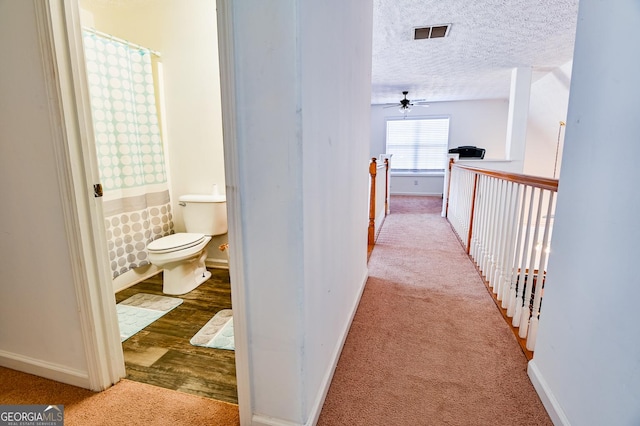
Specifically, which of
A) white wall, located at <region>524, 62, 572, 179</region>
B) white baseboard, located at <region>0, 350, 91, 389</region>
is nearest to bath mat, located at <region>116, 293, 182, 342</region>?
white baseboard, located at <region>0, 350, 91, 389</region>

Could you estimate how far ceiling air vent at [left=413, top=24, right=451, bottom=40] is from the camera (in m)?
3.18

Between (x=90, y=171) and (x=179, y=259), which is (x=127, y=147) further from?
(x=90, y=171)

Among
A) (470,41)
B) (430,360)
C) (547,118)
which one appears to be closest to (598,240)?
(430,360)

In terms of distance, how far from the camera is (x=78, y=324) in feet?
4.51

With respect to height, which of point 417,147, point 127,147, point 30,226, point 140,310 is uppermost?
point 417,147

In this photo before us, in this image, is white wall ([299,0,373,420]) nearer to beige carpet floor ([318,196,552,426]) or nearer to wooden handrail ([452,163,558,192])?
beige carpet floor ([318,196,552,426])

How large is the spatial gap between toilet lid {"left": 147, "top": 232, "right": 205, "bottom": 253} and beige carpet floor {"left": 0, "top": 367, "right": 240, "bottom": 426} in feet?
3.17

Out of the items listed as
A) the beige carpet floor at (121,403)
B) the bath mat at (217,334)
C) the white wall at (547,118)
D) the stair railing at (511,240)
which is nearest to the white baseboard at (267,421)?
the beige carpet floor at (121,403)

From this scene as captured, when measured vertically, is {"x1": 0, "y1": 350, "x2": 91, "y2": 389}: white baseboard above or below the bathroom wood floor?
above

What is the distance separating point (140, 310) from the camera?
2.15m

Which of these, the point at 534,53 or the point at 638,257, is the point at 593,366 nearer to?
the point at 638,257

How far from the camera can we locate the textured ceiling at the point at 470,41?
2.77m

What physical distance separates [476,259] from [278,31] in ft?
9.32

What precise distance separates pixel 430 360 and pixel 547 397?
0.50 m
